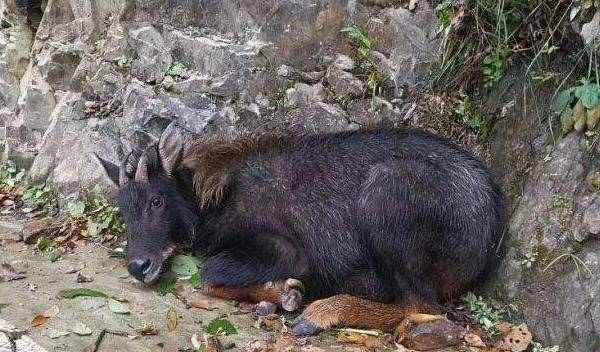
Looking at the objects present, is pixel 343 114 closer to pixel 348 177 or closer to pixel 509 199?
pixel 348 177

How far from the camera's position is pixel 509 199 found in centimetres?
593

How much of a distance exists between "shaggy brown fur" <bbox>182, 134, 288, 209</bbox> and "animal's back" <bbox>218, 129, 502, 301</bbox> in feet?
0.45

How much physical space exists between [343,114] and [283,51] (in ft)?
3.17

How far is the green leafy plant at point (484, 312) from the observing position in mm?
5520

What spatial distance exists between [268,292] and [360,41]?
2.94 meters

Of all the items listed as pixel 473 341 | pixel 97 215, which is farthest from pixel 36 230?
pixel 473 341

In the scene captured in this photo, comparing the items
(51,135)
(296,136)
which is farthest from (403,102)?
(51,135)

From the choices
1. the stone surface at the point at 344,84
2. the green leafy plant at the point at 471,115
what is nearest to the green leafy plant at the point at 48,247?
the stone surface at the point at 344,84

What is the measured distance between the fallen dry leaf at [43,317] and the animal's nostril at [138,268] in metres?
0.73

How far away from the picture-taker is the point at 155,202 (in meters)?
6.14

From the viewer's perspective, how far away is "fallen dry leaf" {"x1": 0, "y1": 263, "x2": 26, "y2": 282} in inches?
222

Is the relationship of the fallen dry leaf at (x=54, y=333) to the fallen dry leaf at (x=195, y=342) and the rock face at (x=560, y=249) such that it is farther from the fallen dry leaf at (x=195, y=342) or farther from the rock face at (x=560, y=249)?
the rock face at (x=560, y=249)

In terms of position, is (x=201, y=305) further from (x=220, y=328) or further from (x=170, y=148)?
(x=170, y=148)

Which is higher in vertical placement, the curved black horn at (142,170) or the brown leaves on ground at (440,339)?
the curved black horn at (142,170)
